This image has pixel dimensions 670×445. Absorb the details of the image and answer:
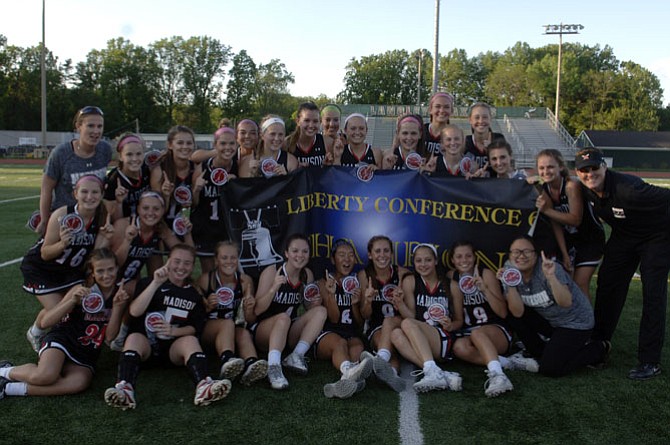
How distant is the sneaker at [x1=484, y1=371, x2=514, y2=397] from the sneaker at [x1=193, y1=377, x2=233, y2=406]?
1.77m

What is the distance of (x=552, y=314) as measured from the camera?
14.6ft

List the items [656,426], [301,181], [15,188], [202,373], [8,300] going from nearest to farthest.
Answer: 1. [656,426]
2. [202,373]
3. [301,181]
4. [8,300]
5. [15,188]

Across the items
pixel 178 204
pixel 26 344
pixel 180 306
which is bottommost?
pixel 26 344

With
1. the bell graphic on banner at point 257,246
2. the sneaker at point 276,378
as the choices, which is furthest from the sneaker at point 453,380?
the bell graphic on banner at point 257,246

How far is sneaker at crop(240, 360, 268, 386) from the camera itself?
4055 mm

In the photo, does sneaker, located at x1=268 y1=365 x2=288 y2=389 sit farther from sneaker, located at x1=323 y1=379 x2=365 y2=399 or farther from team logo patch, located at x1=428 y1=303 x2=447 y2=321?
team logo patch, located at x1=428 y1=303 x2=447 y2=321

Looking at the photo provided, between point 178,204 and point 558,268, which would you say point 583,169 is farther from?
point 178,204

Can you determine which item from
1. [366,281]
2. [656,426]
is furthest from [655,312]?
[366,281]

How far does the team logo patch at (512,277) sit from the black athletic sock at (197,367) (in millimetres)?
2301

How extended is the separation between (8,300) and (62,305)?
282 cm

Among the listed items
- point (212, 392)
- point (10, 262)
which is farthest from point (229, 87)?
point (212, 392)

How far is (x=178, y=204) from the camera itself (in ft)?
16.8

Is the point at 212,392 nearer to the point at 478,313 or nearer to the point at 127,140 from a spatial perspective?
the point at 478,313

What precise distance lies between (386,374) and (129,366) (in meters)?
1.76
